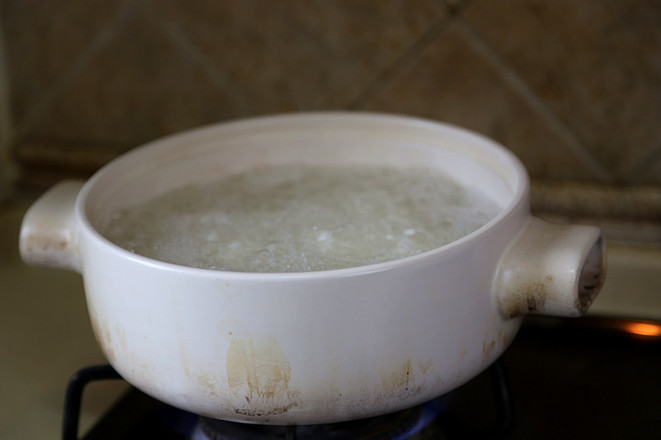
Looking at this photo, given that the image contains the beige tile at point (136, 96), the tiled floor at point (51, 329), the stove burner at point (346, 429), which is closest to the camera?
the stove burner at point (346, 429)

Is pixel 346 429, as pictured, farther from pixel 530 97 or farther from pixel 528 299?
pixel 530 97

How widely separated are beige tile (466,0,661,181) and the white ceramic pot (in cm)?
26

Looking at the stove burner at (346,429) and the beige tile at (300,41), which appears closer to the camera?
the stove burner at (346,429)

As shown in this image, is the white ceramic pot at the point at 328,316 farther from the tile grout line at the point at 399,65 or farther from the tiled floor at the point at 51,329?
the tile grout line at the point at 399,65

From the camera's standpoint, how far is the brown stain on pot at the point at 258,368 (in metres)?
0.39

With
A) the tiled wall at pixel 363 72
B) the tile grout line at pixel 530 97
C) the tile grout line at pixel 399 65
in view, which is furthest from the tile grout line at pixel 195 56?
the tile grout line at pixel 530 97

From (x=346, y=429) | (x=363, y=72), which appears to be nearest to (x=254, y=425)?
(x=346, y=429)

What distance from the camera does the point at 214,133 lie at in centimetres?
60

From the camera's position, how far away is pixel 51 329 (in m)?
0.71

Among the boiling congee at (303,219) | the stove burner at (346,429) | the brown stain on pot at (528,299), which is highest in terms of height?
the brown stain on pot at (528,299)

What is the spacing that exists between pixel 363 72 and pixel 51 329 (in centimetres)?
39

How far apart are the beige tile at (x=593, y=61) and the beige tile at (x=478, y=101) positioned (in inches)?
0.7

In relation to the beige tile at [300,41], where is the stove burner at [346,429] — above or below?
below

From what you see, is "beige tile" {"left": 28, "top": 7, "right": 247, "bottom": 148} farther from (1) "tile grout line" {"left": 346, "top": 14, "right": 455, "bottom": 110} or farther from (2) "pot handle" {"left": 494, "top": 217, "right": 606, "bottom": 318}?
(2) "pot handle" {"left": 494, "top": 217, "right": 606, "bottom": 318}
